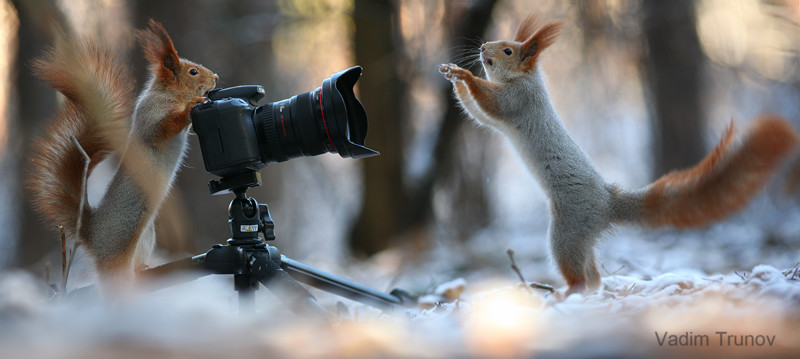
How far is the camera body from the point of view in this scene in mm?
1621

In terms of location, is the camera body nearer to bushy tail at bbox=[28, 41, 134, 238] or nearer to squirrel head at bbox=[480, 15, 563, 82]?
bushy tail at bbox=[28, 41, 134, 238]

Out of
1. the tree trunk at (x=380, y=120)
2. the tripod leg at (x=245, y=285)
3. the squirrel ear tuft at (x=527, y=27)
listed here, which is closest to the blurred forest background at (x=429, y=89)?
the tree trunk at (x=380, y=120)

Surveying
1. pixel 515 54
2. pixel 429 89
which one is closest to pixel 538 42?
pixel 515 54

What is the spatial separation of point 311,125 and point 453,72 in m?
0.42

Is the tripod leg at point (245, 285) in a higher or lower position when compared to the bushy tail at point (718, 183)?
lower

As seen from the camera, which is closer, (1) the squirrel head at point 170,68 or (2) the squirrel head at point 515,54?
(1) the squirrel head at point 170,68

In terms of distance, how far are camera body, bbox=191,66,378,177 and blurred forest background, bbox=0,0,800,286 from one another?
195cm

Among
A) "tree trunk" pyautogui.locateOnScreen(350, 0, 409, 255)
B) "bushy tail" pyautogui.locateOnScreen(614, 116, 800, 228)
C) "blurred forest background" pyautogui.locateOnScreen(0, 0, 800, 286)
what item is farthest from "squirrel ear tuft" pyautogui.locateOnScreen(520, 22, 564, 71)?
"tree trunk" pyautogui.locateOnScreen(350, 0, 409, 255)

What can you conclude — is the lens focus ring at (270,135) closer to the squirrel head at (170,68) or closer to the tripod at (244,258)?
the tripod at (244,258)


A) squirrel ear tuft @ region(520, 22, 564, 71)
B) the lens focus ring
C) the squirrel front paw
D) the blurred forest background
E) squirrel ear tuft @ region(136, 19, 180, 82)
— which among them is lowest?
the lens focus ring

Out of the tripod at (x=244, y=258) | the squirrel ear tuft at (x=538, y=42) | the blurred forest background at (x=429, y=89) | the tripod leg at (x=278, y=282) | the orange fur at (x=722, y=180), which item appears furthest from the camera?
the blurred forest background at (x=429, y=89)

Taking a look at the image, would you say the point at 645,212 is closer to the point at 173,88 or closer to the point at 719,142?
the point at 719,142

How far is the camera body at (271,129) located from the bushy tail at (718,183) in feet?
2.48

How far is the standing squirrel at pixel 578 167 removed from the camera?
4.54 ft
